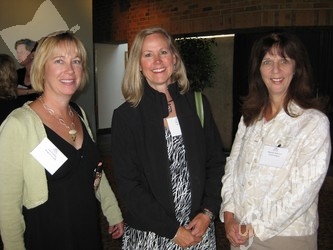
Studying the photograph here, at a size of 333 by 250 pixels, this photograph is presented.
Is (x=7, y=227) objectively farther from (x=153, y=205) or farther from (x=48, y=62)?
(x=48, y=62)

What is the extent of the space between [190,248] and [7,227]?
3.00 feet

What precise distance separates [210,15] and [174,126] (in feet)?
14.9

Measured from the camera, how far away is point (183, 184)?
1.71 m

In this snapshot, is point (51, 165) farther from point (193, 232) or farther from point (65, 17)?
point (65, 17)

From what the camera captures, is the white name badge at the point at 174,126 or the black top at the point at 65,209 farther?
the white name badge at the point at 174,126

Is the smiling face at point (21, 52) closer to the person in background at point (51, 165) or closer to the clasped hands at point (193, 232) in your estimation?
the person in background at point (51, 165)

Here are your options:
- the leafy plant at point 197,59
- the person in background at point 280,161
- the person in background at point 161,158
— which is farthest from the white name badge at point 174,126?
the leafy plant at point 197,59

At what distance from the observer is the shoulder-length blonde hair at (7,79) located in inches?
123

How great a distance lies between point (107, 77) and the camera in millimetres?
9570

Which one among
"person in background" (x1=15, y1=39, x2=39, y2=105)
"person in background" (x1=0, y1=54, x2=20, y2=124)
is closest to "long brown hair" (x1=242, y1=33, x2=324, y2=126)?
"person in background" (x1=15, y1=39, x2=39, y2=105)

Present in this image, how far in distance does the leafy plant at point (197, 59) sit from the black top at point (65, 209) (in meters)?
4.92

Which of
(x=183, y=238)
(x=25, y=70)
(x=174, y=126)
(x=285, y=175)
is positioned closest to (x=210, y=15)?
(x=25, y=70)

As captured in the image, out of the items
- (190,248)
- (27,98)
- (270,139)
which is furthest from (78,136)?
(27,98)

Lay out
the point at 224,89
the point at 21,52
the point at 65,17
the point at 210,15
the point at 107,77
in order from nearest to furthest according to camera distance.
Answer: the point at 21,52 < the point at 65,17 < the point at 210,15 < the point at 224,89 < the point at 107,77
